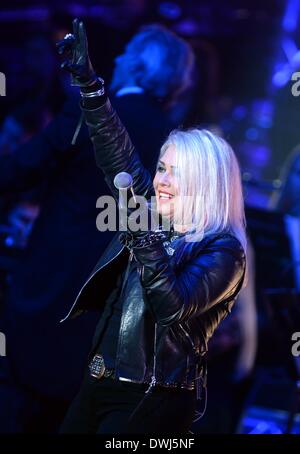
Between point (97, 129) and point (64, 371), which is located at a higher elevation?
point (97, 129)

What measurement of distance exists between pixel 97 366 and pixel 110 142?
2.22ft

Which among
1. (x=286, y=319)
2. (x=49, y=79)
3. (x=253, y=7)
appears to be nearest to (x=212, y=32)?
(x=253, y=7)

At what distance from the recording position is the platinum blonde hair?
7.66 feet

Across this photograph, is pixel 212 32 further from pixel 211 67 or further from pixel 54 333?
pixel 54 333

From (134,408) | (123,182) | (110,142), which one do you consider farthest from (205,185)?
(134,408)

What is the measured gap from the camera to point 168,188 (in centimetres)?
236

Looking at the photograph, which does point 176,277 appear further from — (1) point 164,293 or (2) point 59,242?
(2) point 59,242

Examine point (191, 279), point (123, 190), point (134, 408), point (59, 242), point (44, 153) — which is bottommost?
point (134, 408)

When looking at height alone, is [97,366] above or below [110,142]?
below

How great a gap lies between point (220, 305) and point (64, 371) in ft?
2.84

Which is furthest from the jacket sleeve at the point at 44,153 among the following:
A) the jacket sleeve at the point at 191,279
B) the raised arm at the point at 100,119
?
the jacket sleeve at the point at 191,279

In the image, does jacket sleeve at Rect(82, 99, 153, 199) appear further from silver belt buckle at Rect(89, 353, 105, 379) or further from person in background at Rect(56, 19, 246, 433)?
silver belt buckle at Rect(89, 353, 105, 379)

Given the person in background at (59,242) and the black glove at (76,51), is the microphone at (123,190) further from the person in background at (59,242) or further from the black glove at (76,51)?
the person in background at (59,242)

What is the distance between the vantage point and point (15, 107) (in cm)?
473
